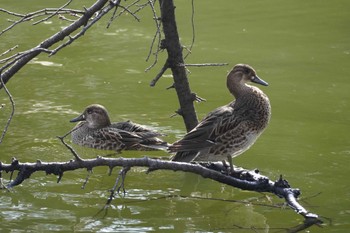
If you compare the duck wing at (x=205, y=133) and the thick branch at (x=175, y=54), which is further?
the thick branch at (x=175, y=54)

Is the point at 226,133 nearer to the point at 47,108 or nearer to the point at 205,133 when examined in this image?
the point at 205,133

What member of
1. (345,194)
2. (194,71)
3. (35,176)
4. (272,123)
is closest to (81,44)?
(194,71)

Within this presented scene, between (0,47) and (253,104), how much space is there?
6421 millimetres

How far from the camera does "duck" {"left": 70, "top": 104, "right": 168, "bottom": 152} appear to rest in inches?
421

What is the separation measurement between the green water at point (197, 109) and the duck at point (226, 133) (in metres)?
0.35

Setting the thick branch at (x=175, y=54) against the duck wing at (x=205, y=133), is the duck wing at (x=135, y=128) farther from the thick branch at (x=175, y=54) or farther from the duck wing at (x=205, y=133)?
the duck wing at (x=205, y=133)

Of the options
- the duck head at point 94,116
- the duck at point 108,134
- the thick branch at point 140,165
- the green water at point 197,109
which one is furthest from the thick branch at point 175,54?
the duck head at point 94,116

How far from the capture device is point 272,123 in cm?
1109

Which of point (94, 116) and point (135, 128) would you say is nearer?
point (135, 128)

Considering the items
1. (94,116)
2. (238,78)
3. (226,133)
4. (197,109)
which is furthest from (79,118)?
(226,133)

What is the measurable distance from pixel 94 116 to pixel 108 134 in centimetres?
29

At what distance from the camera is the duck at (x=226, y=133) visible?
9.06m

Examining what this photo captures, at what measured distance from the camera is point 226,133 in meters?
9.07

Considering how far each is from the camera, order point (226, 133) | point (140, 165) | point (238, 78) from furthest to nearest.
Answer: point (238, 78) < point (226, 133) < point (140, 165)
